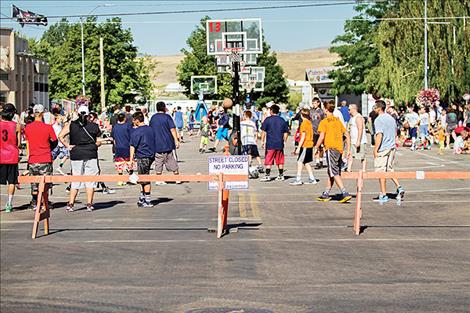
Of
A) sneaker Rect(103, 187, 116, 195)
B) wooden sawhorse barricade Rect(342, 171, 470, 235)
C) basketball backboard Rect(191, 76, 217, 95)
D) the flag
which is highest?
the flag

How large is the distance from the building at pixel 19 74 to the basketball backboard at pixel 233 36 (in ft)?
141

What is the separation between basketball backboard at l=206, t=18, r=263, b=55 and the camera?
24891 millimetres

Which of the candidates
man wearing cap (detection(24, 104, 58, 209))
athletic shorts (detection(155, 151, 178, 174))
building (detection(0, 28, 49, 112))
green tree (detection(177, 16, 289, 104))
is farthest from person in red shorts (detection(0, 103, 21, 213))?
green tree (detection(177, 16, 289, 104))

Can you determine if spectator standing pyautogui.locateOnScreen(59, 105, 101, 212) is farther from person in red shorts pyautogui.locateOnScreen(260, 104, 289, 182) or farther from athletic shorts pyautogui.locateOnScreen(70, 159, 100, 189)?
person in red shorts pyautogui.locateOnScreen(260, 104, 289, 182)

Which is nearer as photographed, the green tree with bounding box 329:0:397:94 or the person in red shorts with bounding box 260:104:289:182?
the person in red shorts with bounding box 260:104:289:182

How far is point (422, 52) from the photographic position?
54.2 metres

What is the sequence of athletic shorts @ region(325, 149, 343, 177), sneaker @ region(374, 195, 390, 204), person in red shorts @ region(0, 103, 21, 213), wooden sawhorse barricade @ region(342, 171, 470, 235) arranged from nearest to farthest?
wooden sawhorse barricade @ region(342, 171, 470, 235), person in red shorts @ region(0, 103, 21, 213), athletic shorts @ region(325, 149, 343, 177), sneaker @ region(374, 195, 390, 204)

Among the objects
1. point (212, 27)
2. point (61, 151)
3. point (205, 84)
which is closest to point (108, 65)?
point (205, 84)

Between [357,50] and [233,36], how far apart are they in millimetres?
68360

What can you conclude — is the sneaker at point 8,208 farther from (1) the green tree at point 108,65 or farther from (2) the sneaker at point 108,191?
(1) the green tree at point 108,65

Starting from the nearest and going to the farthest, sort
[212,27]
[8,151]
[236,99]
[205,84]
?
[8,151]
[236,99]
[212,27]
[205,84]

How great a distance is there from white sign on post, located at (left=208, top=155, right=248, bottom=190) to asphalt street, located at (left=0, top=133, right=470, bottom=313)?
2.24 ft

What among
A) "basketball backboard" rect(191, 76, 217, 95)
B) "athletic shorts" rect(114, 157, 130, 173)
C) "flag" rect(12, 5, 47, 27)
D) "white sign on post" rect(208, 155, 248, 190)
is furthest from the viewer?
"basketball backboard" rect(191, 76, 217, 95)

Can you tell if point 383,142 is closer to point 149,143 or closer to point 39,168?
point 149,143
